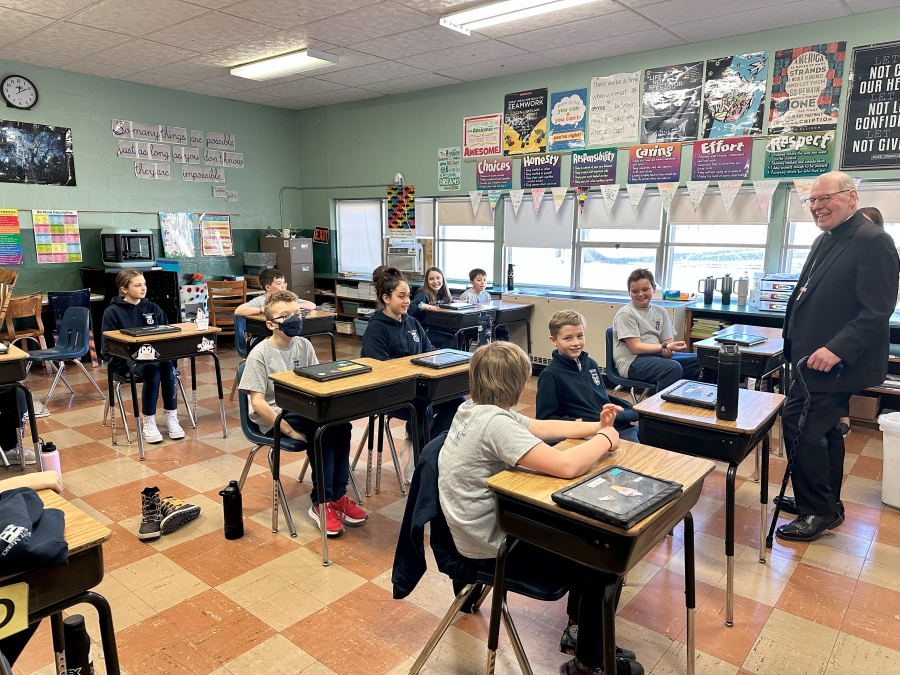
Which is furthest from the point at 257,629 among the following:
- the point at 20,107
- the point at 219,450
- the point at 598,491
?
the point at 20,107

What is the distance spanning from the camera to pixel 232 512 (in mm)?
2994

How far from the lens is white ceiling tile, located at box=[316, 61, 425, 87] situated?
20.9ft

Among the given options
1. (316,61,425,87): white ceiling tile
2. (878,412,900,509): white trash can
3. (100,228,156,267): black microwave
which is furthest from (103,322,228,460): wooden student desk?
(878,412,900,509): white trash can

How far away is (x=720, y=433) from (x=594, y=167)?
4.37 metres

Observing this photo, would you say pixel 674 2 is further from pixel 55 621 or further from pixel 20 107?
pixel 20 107

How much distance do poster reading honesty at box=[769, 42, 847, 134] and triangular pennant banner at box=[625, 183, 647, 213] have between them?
1.17 m

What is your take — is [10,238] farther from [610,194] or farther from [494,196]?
[610,194]

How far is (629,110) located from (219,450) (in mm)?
4752

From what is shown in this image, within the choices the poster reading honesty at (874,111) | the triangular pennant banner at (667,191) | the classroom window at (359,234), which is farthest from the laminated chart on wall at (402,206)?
the poster reading honesty at (874,111)

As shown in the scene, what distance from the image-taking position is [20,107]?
250 inches

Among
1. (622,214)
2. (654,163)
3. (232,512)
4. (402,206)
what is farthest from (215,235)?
(232,512)

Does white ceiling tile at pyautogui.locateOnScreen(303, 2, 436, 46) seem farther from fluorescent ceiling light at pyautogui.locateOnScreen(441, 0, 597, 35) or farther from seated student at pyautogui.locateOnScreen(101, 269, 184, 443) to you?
seated student at pyautogui.locateOnScreen(101, 269, 184, 443)

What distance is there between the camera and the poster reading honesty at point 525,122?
6.45 meters

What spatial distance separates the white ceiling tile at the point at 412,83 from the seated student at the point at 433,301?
2.37m
